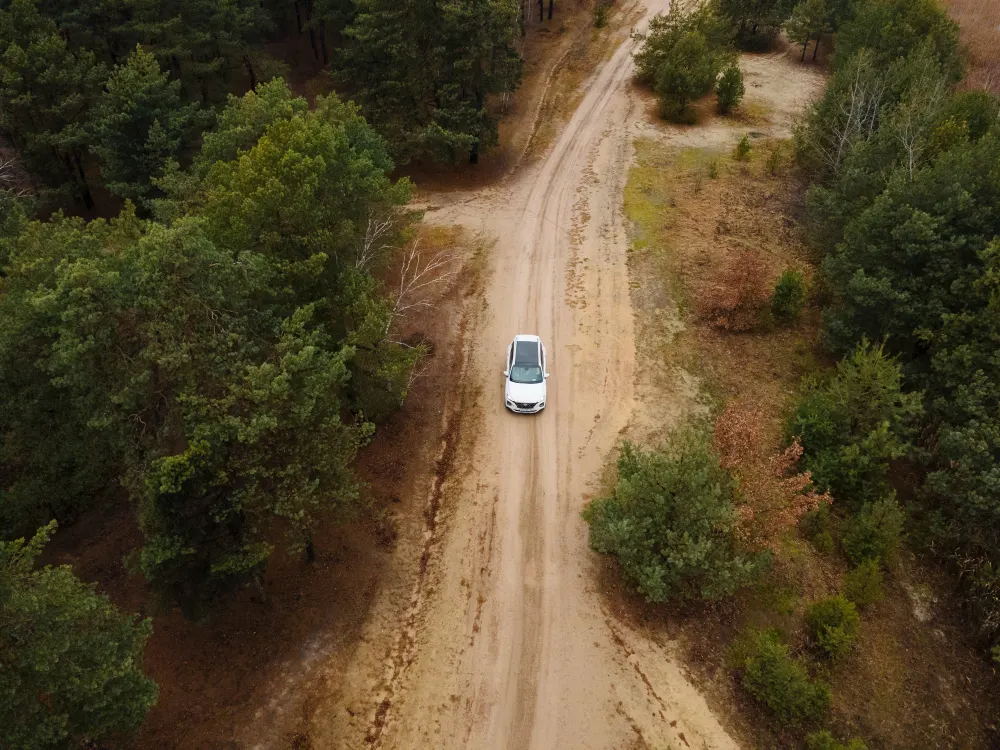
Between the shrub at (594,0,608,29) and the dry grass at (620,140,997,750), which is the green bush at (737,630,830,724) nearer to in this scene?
the dry grass at (620,140,997,750)

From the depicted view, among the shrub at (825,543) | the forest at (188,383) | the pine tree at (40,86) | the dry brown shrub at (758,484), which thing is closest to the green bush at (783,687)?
the dry brown shrub at (758,484)

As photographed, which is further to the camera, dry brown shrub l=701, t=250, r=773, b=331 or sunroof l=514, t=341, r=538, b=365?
dry brown shrub l=701, t=250, r=773, b=331

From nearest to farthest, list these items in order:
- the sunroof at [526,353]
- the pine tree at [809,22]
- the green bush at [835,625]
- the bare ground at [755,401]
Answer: the bare ground at [755,401]
the green bush at [835,625]
the sunroof at [526,353]
the pine tree at [809,22]

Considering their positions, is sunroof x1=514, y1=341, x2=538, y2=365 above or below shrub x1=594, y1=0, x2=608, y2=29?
below

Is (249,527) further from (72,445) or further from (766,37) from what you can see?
(766,37)

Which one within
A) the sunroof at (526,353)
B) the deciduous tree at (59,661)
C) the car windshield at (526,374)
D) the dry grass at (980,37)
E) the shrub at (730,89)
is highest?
the dry grass at (980,37)

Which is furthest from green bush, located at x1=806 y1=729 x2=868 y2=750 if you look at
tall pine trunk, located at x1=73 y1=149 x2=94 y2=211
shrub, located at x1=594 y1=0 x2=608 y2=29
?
shrub, located at x1=594 y1=0 x2=608 y2=29

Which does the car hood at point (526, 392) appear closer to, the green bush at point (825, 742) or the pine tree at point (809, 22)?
the green bush at point (825, 742)
